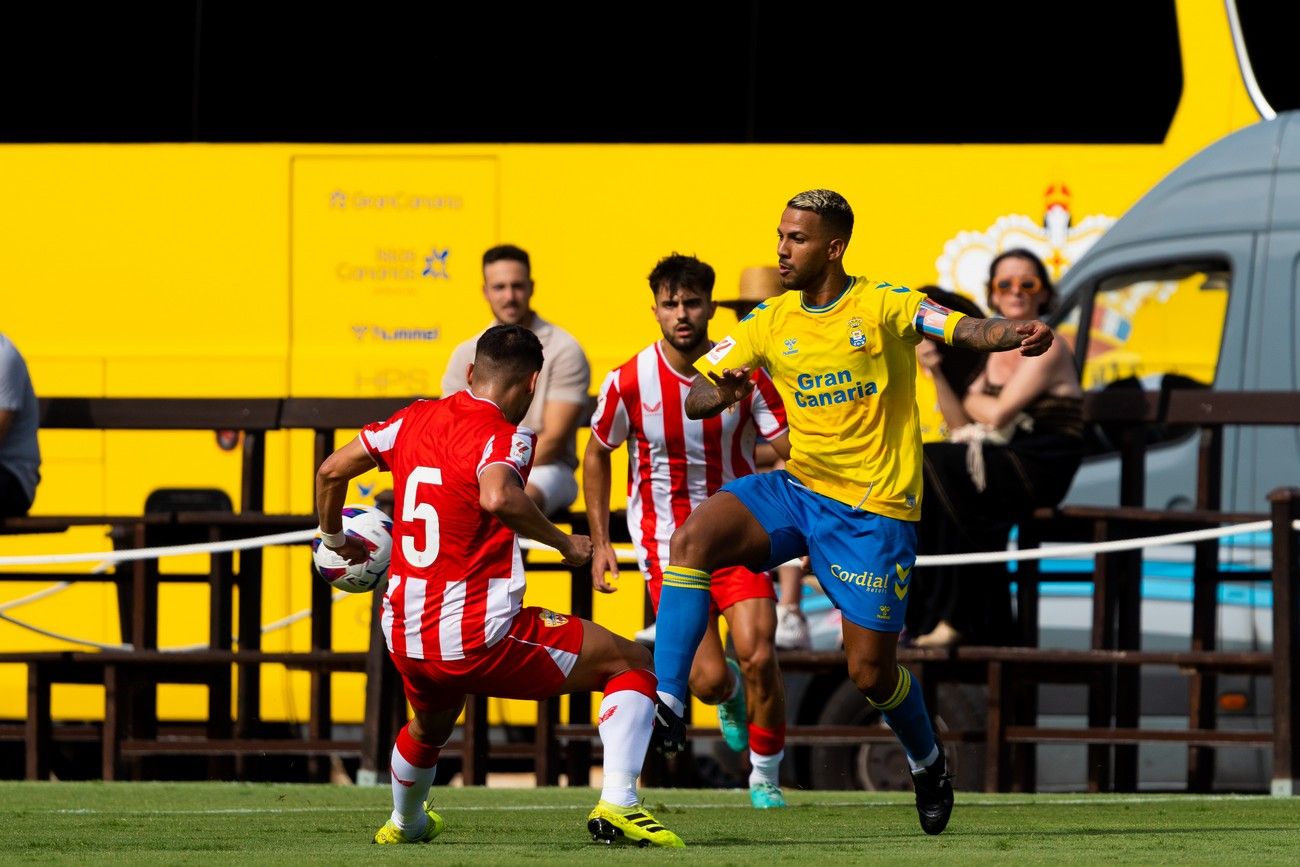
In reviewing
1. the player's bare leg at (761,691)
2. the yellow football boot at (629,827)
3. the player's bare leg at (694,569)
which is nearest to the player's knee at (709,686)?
the player's bare leg at (761,691)

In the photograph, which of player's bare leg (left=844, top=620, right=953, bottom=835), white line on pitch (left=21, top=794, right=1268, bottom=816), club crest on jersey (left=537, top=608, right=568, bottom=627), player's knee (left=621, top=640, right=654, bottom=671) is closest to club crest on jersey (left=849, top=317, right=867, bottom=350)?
player's bare leg (left=844, top=620, right=953, bottom=835)

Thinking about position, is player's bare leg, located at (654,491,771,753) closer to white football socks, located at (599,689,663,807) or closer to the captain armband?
white football socks, located at (599,689,663,807)

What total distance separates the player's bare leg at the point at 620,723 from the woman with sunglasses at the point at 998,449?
3400 millimetres

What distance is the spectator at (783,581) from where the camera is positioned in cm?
1102

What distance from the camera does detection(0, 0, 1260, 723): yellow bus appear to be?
1295 cm

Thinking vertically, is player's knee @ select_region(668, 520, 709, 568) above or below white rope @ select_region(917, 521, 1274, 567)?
above

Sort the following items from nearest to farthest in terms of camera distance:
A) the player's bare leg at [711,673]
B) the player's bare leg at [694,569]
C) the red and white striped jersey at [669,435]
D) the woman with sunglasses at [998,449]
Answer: the player's bare leg at [694,569] < the player's bare leg at [711,673] < the red and white striped jersey at [669,435] < the woman with sunglasses at [998,449]

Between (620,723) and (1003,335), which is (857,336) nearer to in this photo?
(1003,335)

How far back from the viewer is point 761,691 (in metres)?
9.55

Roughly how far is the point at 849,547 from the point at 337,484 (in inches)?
69.5

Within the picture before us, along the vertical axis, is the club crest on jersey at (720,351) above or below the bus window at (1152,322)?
below

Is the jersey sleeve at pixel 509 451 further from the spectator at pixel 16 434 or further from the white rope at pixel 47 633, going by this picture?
the white rope at pixel 47 633
